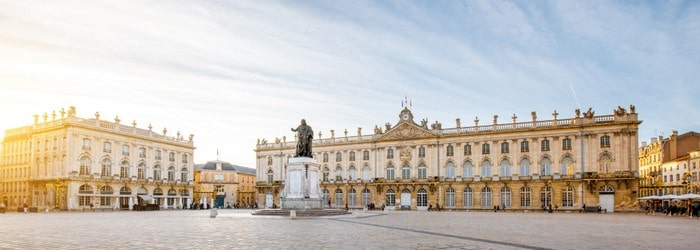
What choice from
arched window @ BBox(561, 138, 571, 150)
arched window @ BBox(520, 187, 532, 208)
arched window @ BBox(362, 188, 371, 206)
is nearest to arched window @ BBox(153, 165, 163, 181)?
arched window @ BBox(362, 188, 371, 206)

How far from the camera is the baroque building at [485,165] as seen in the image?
183ft

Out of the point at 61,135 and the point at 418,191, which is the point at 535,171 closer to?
the point at 418,191

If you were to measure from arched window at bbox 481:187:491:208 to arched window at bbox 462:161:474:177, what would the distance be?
2302 millimetres

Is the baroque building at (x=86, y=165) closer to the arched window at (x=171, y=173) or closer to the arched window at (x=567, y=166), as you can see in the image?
the arched window at (x=171, y=173)

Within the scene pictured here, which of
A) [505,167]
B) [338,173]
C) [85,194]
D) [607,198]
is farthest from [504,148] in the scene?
[85,194]

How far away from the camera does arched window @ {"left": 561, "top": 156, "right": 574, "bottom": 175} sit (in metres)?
57.8

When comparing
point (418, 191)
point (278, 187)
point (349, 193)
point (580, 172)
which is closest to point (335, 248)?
Answer: point (580, 172)

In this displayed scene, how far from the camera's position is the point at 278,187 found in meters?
76.6

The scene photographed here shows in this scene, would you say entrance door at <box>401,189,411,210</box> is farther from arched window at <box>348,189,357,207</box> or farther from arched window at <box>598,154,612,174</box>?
arched window at <box>598,154,612,174</box>

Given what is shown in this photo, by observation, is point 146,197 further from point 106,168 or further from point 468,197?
point 468,197

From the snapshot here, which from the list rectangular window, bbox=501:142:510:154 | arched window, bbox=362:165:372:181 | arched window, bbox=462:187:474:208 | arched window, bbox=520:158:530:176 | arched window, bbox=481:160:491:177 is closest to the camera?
arched window, bbox=520:158:530:176

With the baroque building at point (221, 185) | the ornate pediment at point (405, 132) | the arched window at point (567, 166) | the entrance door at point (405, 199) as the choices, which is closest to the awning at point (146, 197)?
the baroque building at point (221, 185)

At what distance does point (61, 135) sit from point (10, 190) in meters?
13.8

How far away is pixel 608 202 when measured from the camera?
5566cm
